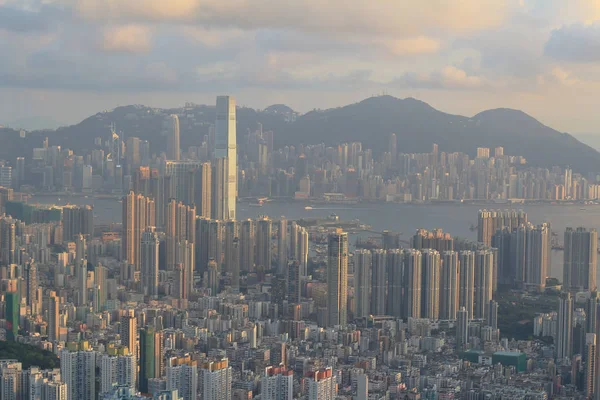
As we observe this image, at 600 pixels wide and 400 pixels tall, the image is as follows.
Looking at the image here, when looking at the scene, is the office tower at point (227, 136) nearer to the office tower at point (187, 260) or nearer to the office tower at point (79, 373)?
the office tower at point (187, 260)

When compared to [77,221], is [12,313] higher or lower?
lower

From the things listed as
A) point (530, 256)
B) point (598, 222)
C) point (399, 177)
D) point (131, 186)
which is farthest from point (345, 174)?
point (530, 256)

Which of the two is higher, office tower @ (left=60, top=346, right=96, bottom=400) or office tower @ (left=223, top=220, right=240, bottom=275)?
office tower @ (left=223, top=220, right=240, bottom=275)

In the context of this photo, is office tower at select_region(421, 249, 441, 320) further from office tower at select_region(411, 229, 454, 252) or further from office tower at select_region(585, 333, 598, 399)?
office tower at select_region(585, 333, 598, 399)

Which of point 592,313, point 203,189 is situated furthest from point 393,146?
point 592,313

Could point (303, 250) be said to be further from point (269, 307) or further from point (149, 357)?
point (149, 357)

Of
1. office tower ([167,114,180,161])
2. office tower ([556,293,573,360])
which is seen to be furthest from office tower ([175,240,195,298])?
office tower ([167,114,180,161])

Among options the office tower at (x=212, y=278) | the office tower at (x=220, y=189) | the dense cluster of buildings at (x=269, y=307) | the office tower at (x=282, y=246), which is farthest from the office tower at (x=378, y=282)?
the office tower at (x=220, y=189)
